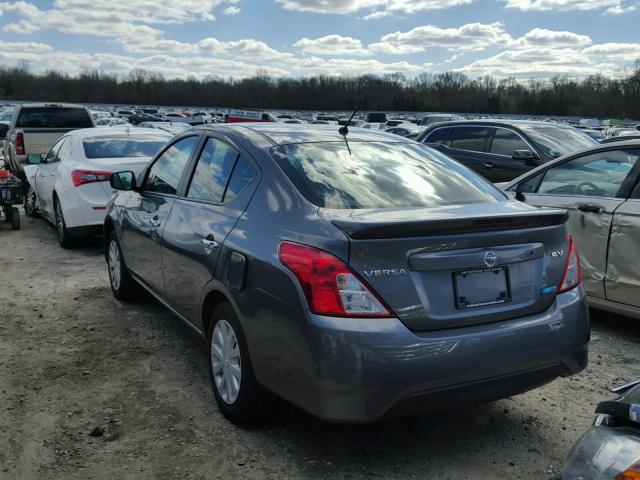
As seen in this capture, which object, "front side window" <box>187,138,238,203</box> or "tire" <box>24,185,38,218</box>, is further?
"tire" <box>24,185,38,218</box>

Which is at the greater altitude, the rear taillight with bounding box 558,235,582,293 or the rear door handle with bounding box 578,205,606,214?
the rear door handle with bounding box 578,205,606,214

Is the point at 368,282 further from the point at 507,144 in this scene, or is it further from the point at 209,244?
the point at 507,144

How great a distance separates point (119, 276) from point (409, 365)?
3860 millimetres

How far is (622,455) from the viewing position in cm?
179

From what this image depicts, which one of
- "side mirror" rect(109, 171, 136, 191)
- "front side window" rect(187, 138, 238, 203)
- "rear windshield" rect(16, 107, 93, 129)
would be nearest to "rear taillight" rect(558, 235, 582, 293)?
"front side window" rect(187, 138, 238, 203)

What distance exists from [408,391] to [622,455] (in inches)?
41.8

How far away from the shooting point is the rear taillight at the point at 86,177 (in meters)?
7.90

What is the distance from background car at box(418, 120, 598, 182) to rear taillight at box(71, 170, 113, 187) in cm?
502

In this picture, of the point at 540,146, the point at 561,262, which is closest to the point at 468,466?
the point at 561,262

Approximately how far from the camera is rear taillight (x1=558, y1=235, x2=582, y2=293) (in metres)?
3.21

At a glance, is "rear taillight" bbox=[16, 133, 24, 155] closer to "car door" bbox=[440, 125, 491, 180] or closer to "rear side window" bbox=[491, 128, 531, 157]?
"car door" bbox=[440, 125, 491, 180]

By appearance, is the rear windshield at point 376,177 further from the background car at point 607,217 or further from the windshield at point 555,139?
the windshield at point 555,139

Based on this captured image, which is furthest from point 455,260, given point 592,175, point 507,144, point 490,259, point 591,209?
point 507,144

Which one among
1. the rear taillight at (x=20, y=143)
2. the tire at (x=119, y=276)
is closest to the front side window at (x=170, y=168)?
the tire at (x=119, y=276)
